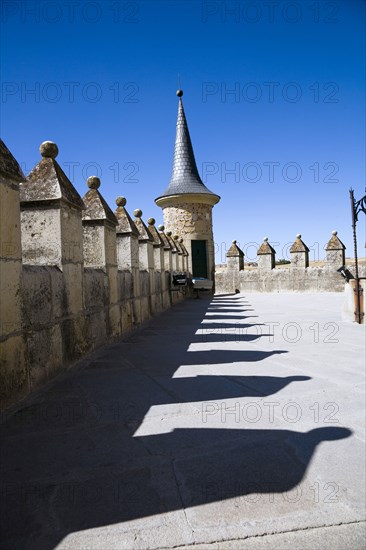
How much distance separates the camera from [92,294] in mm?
4977

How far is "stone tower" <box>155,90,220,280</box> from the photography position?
20723mm

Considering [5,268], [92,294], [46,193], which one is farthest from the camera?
[92,294]

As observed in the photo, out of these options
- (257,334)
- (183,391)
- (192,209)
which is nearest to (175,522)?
(183,391)

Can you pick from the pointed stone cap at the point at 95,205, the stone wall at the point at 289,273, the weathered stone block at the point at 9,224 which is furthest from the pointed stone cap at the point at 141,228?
the stone wall at the point at 289,273

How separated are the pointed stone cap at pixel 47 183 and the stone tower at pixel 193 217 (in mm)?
16382

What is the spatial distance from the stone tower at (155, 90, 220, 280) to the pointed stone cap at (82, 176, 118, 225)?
14801 mm

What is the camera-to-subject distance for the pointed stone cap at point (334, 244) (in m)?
17.4

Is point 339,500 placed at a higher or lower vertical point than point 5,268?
lower

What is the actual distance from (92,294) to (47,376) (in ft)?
5.16

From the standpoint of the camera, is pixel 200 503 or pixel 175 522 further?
pixel 200 503

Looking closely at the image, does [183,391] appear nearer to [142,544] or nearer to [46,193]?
[142,544]

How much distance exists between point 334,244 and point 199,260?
675 centimetres

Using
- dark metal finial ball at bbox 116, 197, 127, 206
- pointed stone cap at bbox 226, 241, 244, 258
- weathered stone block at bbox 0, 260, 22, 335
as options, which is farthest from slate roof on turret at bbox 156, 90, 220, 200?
weathered stone block at bbox 0, 260, 22, 335

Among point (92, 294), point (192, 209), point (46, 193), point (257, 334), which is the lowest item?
point (257, 334)
